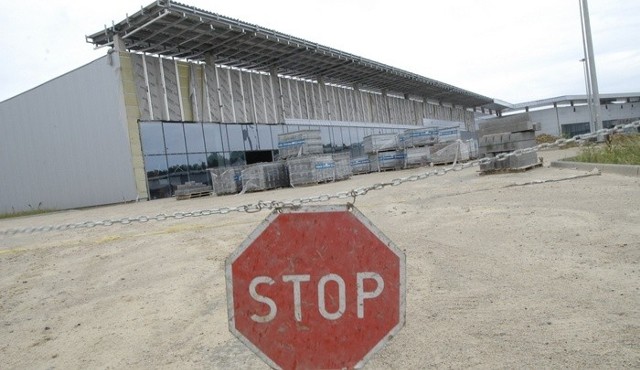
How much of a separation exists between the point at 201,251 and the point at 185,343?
3292mm

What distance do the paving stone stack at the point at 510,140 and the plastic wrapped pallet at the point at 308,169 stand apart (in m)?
7.94

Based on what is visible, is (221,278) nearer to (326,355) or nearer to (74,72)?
(326,355)

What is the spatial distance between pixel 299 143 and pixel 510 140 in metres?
10.3

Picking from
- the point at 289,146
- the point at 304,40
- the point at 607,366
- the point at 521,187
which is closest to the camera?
the point at 607,366

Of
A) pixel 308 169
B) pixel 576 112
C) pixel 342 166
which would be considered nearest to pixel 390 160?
pixel 342 166

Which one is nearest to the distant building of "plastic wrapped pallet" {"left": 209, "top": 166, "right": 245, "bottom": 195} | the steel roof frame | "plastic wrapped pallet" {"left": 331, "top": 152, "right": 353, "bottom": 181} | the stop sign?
the steel roof frame

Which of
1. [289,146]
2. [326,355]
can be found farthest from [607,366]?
[289,146]

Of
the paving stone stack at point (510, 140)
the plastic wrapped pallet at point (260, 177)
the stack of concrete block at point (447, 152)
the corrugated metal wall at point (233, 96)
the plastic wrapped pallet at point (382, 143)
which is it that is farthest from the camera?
the plastic wrapped pallet at point (382, 143)

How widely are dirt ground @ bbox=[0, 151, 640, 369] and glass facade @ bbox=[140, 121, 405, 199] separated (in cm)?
1403

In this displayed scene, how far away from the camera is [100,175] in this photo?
2194 centimetres

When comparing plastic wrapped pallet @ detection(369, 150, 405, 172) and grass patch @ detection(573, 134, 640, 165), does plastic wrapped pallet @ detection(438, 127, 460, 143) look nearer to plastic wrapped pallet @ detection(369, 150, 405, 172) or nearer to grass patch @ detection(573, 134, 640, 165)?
plastic wrapped pallet @ detection(369, 150, 405, 172)

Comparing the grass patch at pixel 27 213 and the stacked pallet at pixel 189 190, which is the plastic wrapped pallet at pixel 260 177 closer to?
the stacked pallet at pixel 189 190

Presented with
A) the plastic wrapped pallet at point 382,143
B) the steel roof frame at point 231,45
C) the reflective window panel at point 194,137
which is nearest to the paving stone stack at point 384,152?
the plastic wrapped pallet at point 382,143

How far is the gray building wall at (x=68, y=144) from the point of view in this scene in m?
20.9
